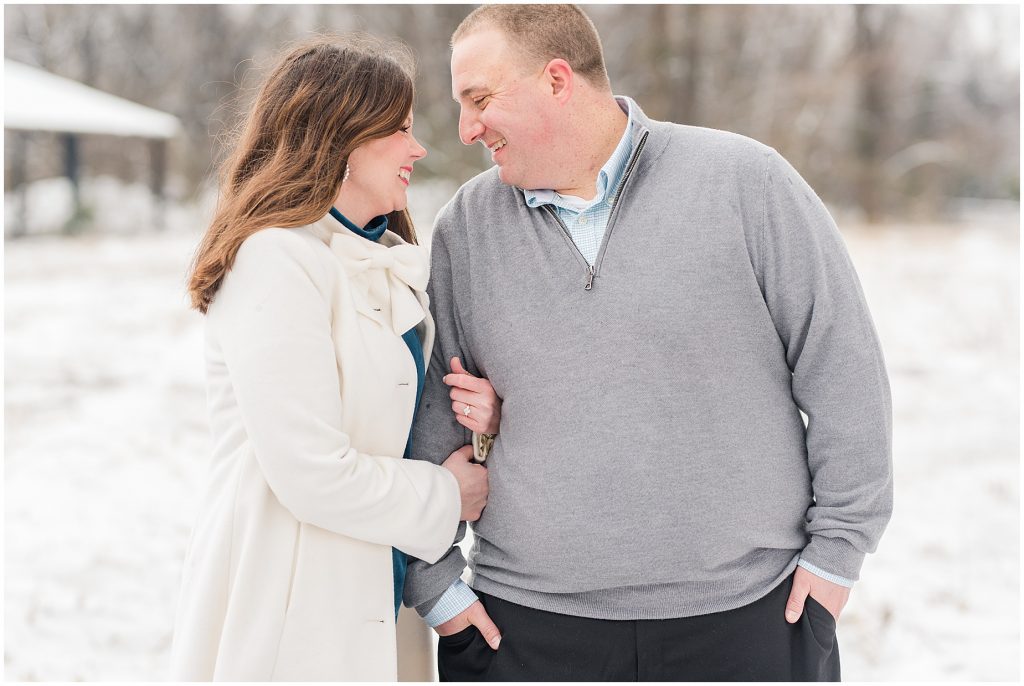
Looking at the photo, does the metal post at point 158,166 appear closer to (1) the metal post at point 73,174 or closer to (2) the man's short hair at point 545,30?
(1) the metal post at point 73,174

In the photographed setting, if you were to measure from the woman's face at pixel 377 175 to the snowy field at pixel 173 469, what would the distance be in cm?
36

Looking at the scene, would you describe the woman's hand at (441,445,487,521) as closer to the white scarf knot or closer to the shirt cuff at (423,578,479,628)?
the shirt cuff at (423,578,479,628)

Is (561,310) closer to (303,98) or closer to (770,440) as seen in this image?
(770,440)

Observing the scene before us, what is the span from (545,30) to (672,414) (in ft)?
2.54

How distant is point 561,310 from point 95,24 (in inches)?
587

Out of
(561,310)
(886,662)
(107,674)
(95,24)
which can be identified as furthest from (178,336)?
(95,24)

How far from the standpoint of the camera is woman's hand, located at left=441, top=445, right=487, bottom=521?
1.85 metres

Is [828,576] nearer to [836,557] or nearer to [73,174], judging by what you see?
[836,557]

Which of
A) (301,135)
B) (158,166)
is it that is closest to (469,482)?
(301,135)

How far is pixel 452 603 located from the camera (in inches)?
73.6

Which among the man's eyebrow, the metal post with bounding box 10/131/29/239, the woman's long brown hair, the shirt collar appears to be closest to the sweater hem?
the shirt collar

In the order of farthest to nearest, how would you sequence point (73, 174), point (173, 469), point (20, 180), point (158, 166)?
point (158, 166)
point (20, 180)
point (73, 174)
point (173, 469)

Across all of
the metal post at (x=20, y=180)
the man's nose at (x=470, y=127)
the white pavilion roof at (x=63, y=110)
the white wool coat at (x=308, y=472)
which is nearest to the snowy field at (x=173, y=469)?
the white wool coat at (x=308, y=472)

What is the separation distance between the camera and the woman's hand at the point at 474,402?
6.07 feet
